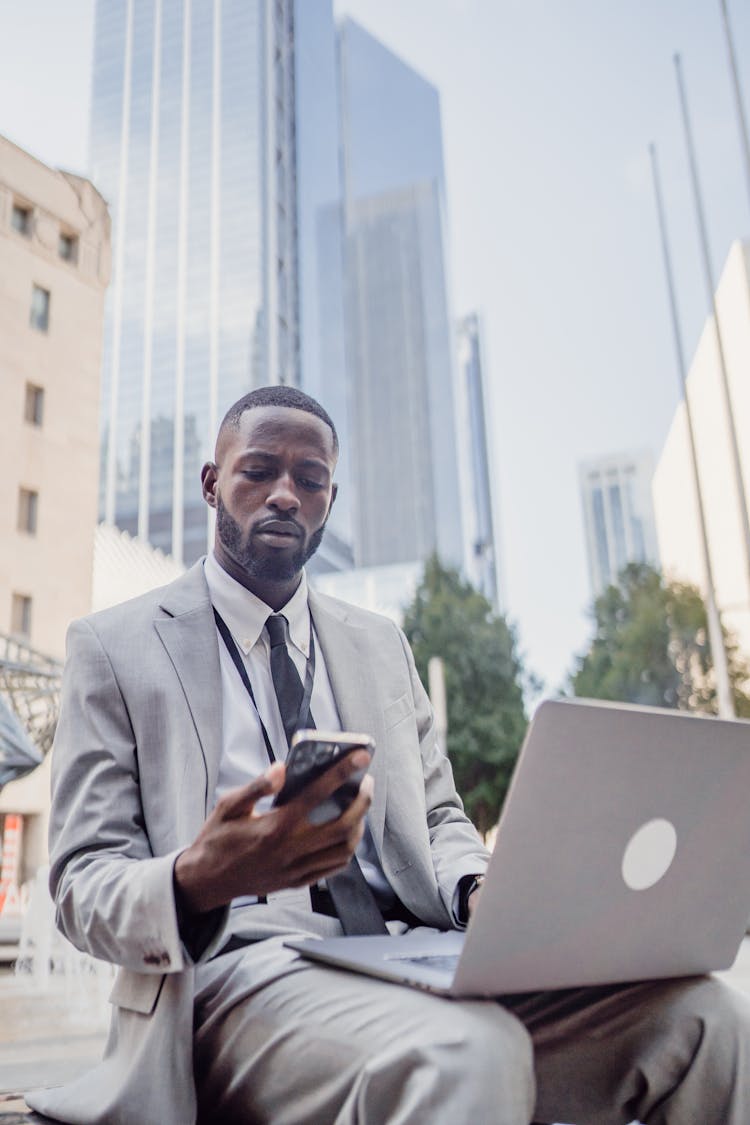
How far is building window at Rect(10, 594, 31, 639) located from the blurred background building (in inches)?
512

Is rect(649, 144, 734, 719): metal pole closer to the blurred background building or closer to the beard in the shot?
the blurred background building

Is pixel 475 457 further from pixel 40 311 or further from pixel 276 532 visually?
pixel 276 532

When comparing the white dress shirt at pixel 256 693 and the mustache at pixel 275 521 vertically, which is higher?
the mustache at pixel 275 521

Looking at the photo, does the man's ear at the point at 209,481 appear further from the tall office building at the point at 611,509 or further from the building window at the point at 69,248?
the tall office building at the point at 611,509

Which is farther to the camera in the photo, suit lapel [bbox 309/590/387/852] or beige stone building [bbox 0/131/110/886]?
beige stone building [bbox 0/131/110/886]

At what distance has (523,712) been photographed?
65.4 ft

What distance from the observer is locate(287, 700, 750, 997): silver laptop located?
912 mm

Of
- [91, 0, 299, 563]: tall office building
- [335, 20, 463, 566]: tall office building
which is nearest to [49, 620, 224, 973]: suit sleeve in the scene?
[91, 0, 299, 563]: tall office building

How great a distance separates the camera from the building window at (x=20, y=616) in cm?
868

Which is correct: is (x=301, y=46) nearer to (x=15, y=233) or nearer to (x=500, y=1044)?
(x=15, y=233)

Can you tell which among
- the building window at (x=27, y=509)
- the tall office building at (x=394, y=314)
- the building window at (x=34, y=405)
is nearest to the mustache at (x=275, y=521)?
the building window at (x=34, y=405)

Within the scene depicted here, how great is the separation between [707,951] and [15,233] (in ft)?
26.1

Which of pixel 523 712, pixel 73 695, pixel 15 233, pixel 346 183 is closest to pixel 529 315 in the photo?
pixel 523 712

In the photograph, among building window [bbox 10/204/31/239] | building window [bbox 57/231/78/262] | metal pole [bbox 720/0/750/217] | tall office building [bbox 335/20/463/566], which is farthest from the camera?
tall office building [bbox 335/20/463/566]
